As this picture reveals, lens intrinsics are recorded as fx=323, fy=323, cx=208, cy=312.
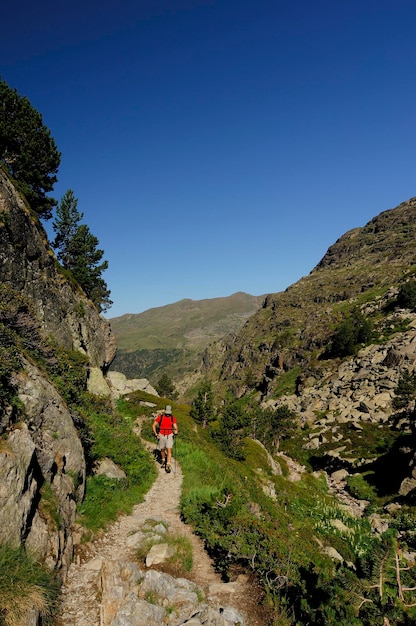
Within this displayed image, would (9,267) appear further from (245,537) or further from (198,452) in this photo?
(245,537)

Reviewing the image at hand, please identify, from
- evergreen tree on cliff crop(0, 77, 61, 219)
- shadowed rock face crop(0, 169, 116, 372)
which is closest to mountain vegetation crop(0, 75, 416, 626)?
shadowed rock face crop(0, 169, 116, 372)

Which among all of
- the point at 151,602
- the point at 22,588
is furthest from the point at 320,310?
the point at 22,588

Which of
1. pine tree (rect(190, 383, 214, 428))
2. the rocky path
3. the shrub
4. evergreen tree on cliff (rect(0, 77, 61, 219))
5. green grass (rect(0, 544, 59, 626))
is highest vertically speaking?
evergreen tree on cliff (rect(0, 77, 61, 219))

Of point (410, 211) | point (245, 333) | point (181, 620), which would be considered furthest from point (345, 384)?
point (410, 211)

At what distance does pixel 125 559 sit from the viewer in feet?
28.2

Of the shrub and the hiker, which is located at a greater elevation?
the shrub

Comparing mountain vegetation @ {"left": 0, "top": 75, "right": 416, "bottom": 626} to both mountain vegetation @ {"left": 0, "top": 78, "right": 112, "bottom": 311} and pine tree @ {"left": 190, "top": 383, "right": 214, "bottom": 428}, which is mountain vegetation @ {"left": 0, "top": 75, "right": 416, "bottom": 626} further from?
mountain vegetation @ {"left": 0, "top": 78, "right": 112, "bottom": 311}

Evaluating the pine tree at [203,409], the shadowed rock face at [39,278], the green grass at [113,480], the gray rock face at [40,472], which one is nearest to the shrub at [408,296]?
the pine tree at [203,409]

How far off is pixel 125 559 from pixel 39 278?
23441mm

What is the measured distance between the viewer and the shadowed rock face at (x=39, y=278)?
22.1m

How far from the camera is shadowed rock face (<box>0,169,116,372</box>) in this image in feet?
72.5

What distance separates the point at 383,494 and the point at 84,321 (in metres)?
32.9

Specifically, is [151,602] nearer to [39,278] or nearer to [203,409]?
[39,278]

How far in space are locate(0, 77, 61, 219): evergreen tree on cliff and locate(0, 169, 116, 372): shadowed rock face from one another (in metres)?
7.73
